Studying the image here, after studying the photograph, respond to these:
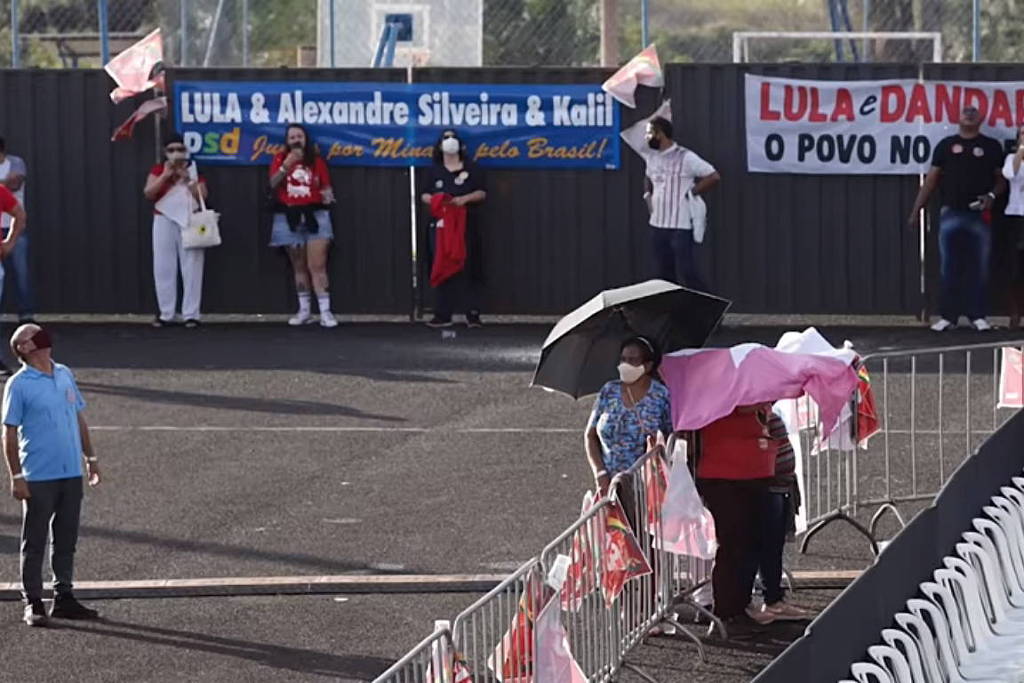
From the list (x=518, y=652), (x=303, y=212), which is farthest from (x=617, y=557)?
(x=303, y=212)

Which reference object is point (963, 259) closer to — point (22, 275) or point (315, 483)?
point (315, 483)

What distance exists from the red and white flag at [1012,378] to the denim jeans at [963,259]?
263 inches

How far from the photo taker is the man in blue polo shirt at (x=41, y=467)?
444 inches

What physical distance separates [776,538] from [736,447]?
60cm

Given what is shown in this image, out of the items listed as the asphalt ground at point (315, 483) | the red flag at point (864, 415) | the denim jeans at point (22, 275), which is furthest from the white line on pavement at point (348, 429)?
the denim jeans at point (22, 275)

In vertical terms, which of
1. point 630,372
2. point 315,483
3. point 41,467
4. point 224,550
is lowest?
point 224,550

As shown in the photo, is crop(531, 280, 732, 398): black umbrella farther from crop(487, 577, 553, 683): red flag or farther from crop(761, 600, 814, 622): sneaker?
crop(487, 577, 553, 683): red flag

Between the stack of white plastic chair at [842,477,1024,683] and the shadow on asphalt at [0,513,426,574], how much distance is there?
3462 millimetres

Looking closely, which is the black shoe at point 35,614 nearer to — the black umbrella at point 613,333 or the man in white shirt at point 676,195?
the black umbrella at point 613,333

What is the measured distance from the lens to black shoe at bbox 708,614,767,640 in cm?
1072

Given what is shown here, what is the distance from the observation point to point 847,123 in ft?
71.7

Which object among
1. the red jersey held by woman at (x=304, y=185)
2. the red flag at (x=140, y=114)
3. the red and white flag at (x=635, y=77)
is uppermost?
the red and white flag at (x=635, y=77)

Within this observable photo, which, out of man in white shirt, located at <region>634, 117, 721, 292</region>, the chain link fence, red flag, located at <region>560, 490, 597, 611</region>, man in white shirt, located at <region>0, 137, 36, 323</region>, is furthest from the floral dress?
the chain link fence

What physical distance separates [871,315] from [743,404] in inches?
471
